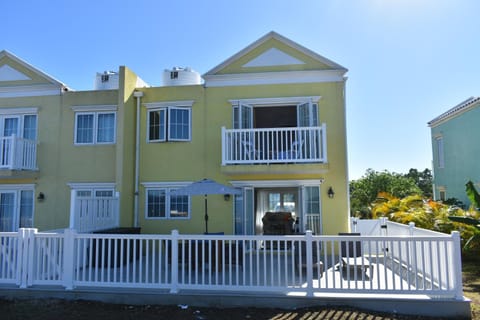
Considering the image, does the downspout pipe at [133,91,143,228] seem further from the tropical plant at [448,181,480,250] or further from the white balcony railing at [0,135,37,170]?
the tropical plant at [448,181,480,250]

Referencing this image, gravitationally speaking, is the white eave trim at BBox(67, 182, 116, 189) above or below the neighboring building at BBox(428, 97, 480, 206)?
below

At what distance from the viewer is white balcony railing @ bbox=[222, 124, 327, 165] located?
432 inches

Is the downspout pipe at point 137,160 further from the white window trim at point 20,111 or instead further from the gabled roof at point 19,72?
the white window trim at point 20,111

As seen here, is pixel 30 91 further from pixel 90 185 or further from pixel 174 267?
pixel 174 267

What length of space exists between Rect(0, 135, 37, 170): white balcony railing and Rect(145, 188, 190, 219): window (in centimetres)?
459

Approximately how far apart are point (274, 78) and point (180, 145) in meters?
4.14

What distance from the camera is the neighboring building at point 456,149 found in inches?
666

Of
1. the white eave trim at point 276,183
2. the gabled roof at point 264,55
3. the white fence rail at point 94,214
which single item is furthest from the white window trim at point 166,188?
the gabled roof at point 264,55

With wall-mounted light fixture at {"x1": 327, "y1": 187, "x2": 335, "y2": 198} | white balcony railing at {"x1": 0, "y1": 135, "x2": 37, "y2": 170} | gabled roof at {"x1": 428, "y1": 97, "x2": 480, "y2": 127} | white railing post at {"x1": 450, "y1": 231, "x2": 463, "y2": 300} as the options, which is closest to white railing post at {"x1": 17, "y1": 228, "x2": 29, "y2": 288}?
white balcony railing at {"x1": 0, "y1": 135, "x2": 37, "y2": 170}

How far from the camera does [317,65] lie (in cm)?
1195

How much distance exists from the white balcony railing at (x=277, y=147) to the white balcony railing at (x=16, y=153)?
743cm

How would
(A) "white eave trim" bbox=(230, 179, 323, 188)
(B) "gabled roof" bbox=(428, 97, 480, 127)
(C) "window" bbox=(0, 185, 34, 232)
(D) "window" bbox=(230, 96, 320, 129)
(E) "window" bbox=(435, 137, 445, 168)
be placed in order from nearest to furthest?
(A) "white eave trim" bbox=(230, 179, 323, 188)
(D) "window" bbox=(230, 96, 320, 129)
(C) "window" bbox=(0, 185, 34, 232)
(B) "gabled roof" bbox=(428, 97, 480, 127)
(E) "window" bbox=(435, 137, 445, 168)

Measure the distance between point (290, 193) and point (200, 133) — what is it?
14.6 feet

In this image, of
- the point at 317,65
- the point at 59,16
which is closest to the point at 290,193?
the point at 317,65
